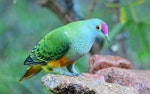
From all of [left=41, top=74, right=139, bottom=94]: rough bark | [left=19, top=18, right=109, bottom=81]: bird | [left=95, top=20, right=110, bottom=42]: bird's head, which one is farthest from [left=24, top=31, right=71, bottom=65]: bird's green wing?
[left=41, top=74, right=139, bottom=94]: rough bark

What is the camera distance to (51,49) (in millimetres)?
2951

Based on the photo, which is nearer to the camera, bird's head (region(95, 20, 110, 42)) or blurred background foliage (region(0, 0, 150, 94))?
bird's head (region(95, 20, 110, 42))

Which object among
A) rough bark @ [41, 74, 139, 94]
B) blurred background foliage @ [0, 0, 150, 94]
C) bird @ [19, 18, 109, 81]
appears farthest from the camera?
blurred background foliage @ [0, 0, 150, 94]

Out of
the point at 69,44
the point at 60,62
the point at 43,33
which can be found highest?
the point at 69,44

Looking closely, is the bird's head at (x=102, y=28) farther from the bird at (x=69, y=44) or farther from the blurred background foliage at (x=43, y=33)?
the blurred background foliage at (x=43, y=33)

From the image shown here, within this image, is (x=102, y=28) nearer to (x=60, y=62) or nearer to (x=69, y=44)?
(x=69, y=44)

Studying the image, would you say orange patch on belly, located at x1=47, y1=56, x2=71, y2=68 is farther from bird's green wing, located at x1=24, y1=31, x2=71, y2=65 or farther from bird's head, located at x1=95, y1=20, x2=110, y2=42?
bird's head, located at x1=95, y1=20, x2=110, y2=42

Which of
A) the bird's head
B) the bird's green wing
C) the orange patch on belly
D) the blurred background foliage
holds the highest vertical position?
the bird's head

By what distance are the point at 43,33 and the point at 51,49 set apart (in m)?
4.17

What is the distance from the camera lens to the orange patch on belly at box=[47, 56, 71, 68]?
2.87 metres

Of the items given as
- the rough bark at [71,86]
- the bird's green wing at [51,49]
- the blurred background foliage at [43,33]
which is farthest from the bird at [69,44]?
the blurred background foliage at [43,33]

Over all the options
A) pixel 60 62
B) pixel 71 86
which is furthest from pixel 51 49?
pixel 71 86

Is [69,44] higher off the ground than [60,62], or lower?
higher

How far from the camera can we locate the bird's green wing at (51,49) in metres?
2.87
